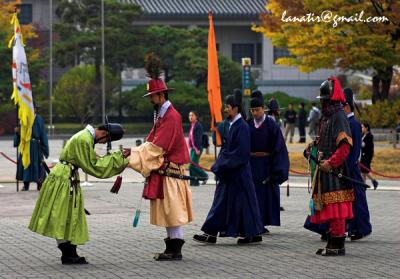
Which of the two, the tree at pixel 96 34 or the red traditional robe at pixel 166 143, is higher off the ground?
the tree at pixel 96 34

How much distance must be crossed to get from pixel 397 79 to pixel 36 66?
22.0m

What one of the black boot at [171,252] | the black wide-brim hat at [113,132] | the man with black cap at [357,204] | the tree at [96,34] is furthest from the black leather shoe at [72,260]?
the tree at [96,34]

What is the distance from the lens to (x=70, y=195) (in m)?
11.7

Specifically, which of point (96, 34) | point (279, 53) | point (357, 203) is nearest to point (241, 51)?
point (279, 53)

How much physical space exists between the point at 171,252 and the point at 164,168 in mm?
904

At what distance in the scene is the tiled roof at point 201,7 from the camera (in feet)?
224

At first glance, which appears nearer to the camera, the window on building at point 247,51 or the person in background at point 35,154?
the person in background at point 35,154

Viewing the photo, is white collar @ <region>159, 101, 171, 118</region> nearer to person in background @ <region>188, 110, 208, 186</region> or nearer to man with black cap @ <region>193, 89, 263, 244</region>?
man with black cap @ <region>193, 89, 263, 244</region>

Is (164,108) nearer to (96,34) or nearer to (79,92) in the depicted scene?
(96,34)

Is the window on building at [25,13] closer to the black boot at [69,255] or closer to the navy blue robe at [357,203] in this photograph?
the navy blue robe at [357,203]

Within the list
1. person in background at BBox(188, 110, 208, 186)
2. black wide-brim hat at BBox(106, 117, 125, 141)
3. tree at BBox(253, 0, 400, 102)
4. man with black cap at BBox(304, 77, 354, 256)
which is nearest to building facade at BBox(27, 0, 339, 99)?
tree at BBox(253, 0, 400, 102)

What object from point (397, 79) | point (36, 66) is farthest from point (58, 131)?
point (397, 79)

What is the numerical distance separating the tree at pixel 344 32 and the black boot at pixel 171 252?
67.5 feet

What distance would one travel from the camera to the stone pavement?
36.6ft
